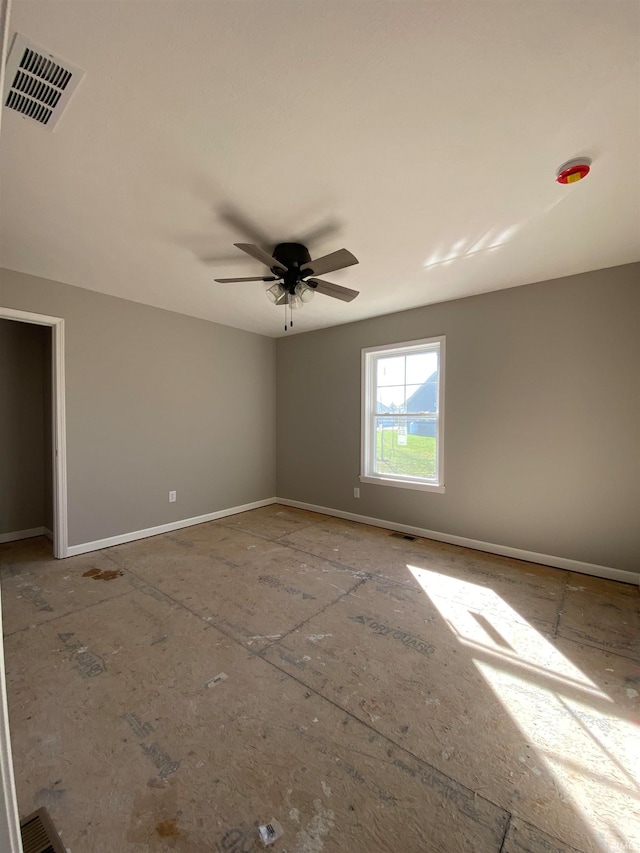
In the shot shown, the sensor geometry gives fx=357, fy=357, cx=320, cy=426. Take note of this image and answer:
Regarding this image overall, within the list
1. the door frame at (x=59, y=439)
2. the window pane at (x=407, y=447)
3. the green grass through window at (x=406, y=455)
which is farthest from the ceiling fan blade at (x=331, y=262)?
the door frame at (x=59, y=439)

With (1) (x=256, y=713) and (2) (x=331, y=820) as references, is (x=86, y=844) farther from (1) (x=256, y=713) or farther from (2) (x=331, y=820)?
(2) (x=331, y=820)

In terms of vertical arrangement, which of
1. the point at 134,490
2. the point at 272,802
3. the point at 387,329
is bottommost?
the point at 272,802

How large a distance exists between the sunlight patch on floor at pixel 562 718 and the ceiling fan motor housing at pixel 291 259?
8.57ft

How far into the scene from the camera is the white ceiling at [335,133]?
48.6 inches

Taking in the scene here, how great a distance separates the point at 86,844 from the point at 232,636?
3.57ft

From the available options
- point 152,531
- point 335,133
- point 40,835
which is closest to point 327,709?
point 40,835

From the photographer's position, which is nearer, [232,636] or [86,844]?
[86,844]

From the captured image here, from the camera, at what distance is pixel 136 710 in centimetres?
171

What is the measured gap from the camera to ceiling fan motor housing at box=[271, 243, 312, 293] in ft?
8.28

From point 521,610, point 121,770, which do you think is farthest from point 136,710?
point 521,610

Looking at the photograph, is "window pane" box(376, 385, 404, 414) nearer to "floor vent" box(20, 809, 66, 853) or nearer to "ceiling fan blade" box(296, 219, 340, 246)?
"ceiling fan blade" box(296, 219, 340, 246)

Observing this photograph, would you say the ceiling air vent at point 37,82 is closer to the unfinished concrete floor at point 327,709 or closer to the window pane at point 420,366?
the unfinished concrete floor at point 327,709

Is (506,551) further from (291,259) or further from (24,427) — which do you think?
(24,427)

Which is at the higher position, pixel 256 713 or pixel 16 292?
pixel 16 292
